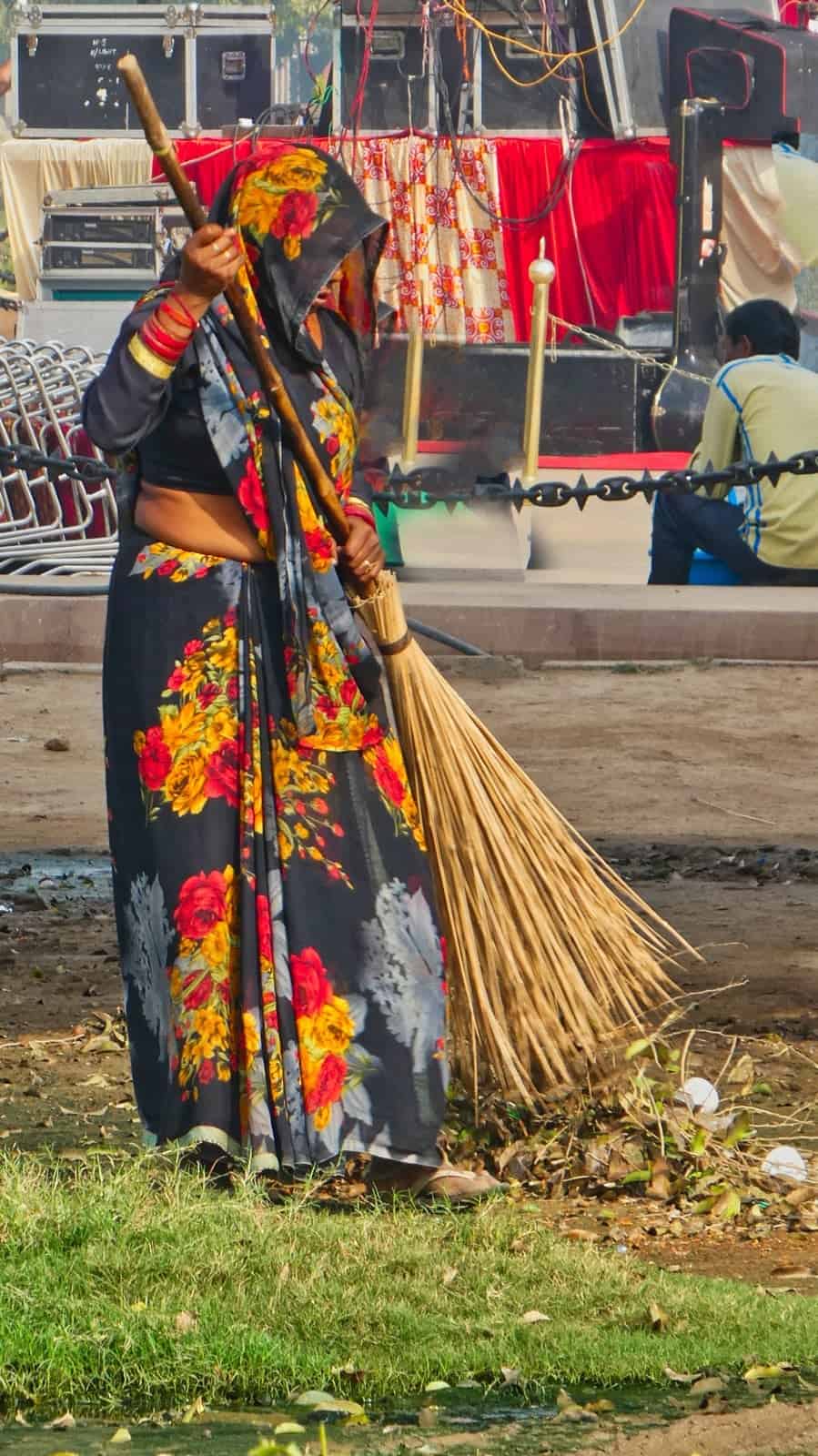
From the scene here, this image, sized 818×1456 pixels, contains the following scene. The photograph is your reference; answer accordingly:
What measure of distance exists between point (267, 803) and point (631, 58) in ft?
43.4

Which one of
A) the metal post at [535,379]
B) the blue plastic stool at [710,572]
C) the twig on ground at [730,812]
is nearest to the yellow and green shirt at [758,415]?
the blue plastic stool at [710,572]

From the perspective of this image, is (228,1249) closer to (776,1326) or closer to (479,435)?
(776,1326)

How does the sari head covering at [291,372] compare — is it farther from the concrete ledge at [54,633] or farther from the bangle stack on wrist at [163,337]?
the concrete ledge at [54,633]

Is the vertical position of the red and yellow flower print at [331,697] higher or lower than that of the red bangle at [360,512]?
lower

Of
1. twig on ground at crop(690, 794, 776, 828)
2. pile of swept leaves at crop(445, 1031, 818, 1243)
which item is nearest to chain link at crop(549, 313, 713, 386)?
twig on ground at crop(690, 794, 776, 828)

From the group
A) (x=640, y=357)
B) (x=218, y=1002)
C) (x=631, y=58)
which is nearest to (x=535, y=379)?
A: (x=640, y=357)

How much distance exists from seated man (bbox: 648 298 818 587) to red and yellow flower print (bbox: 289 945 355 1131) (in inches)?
272

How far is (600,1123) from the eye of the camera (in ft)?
11.6

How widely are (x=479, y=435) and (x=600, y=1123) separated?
10.2 metres

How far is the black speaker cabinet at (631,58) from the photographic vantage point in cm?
1523

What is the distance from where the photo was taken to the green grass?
2.44m

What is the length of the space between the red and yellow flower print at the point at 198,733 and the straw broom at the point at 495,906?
281 mm

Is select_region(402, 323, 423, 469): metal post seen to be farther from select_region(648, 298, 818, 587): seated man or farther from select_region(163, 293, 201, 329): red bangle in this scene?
select_region(163, 293, 201, 329): red bangle

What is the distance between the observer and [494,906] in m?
3.38
